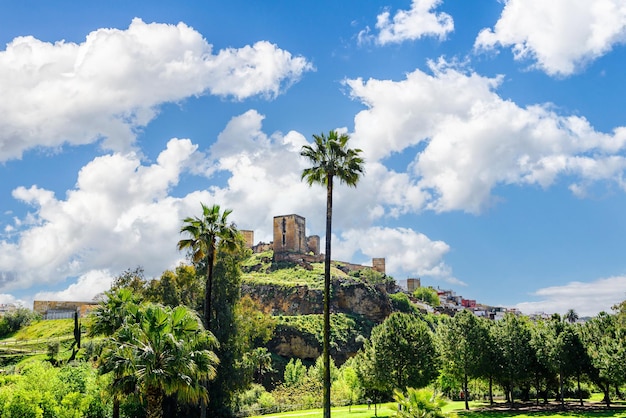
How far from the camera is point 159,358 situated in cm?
1867

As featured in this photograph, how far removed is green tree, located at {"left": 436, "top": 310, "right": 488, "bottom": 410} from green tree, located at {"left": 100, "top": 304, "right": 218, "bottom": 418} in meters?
33.3

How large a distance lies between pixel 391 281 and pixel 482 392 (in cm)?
11069

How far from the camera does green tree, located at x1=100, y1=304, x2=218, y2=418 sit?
720 inches

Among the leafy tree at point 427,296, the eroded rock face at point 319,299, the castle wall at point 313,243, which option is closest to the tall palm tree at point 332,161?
the eroded rock face at point 319,299

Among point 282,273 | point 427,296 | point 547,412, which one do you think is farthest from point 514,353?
point 427,296

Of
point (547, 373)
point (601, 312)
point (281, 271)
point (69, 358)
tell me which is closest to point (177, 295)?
point (69, 358)

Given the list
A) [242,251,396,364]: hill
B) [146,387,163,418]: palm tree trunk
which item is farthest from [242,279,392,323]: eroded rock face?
[146,387,163,418]: palm tree trunk

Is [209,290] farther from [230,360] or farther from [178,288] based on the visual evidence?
[178,288]

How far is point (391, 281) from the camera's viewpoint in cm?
17638

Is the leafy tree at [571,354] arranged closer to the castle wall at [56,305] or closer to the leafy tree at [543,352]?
the leafy tree at [543,352]

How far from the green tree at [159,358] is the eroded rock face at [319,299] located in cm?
9874

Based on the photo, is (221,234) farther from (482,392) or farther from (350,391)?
(482,392)

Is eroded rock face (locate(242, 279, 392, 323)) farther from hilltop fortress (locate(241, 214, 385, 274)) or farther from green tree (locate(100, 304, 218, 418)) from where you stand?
green tree (locate(100, 304, 218, 418))

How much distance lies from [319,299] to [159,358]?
101 meters
